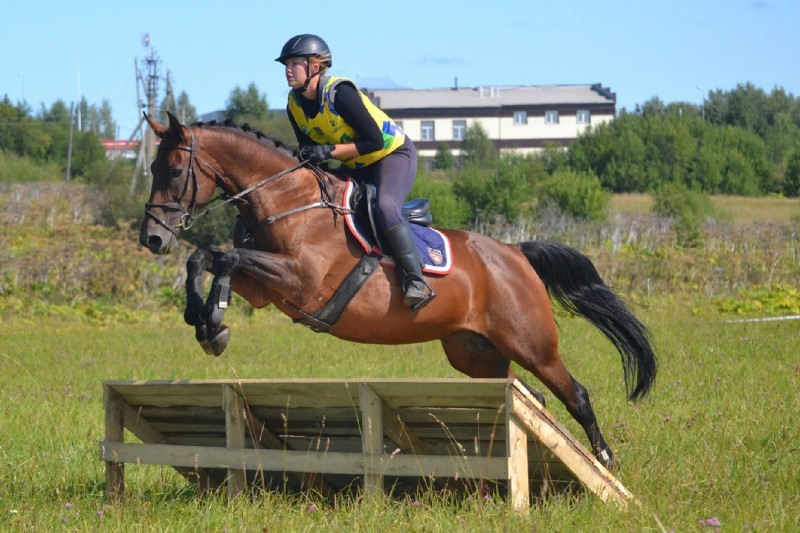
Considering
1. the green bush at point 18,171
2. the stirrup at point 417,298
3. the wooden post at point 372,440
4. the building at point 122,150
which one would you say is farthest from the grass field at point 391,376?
the green bush at point 18,171

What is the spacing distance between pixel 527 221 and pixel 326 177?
97.0 ft

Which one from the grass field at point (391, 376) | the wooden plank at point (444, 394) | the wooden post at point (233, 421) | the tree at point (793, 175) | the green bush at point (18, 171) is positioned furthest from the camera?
the tree at point (793, 175)

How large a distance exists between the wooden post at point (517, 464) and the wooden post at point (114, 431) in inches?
99.3

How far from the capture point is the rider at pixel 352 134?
677cm

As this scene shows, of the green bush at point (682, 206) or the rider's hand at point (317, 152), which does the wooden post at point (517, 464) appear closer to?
the rider's hand at point (317, 152)

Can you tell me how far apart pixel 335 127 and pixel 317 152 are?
233mm

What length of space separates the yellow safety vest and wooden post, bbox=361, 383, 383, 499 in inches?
75.7

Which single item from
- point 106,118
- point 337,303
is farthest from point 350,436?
point 106,118

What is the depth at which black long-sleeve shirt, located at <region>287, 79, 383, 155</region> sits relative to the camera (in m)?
6.77

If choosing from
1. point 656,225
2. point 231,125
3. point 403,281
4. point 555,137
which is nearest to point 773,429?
point 403,281

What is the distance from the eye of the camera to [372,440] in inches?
233

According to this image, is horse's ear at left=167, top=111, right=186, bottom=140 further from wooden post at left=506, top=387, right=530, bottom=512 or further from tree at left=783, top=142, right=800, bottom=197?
tree at left=783, top=142, right=800, bottom=197

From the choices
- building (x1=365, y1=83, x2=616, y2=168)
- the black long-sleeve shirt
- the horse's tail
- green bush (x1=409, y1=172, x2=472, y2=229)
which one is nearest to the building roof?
building (x1=365, y1=83, x2=616, y2=168)

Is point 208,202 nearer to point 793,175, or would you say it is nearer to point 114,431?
point 114,431
